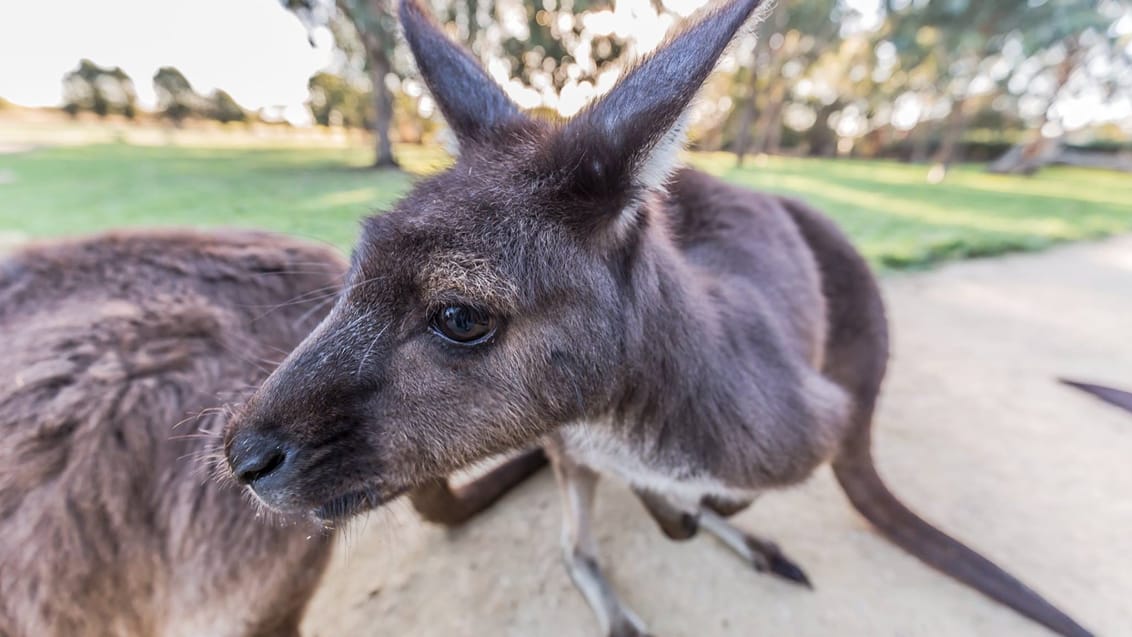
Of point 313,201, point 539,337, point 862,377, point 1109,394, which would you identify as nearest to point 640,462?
point 539,337

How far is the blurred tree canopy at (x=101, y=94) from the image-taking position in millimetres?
10336

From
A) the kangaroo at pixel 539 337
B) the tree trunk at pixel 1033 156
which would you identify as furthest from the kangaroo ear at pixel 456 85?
the tree trunk at pixel 1033 156

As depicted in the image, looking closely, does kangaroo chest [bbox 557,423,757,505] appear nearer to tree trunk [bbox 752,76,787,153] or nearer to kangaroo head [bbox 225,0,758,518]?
kangaroo head [bbox 225,0,758,518]

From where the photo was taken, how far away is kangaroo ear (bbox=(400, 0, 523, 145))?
1.46m

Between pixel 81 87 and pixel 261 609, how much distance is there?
555 inches

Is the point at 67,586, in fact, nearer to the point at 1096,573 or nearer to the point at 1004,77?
the point at 1096,573

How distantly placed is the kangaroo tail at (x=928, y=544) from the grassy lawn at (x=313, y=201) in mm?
1602

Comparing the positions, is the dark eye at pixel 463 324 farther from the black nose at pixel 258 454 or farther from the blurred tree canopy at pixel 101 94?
the blurred tree canopy at pixel 101 94

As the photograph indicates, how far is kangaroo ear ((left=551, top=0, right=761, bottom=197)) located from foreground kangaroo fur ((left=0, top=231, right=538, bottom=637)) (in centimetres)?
108

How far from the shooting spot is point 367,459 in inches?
47.2

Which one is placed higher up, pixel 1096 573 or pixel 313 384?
pixel 313 384

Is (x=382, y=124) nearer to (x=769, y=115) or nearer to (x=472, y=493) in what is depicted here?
→ (x=472, y=493)

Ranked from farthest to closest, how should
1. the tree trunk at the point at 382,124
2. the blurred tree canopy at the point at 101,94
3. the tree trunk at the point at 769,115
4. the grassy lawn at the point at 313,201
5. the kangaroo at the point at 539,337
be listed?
1. the tree trunk at the point at 769,115
2. the tree trunk at the point at 382,124
3. the blurred tree canopy at the point at 101,94
4. the grassy lawn at the point at 313,201
5. the kangaroo at the point at 539,337

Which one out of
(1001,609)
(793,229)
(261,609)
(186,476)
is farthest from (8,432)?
(1001,609)
